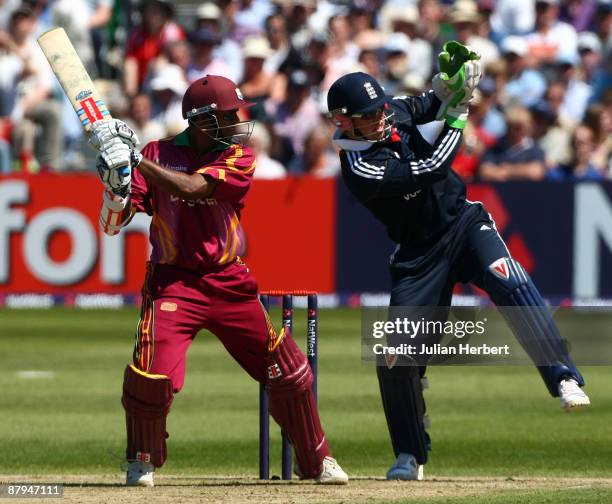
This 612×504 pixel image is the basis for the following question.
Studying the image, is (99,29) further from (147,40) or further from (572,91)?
(572,91)

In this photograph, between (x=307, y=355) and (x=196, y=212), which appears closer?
(x=196, y=212)

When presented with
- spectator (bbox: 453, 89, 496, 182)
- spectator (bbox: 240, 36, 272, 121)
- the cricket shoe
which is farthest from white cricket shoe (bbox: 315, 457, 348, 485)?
spectator (bbox: 240, 36, 272, 121)

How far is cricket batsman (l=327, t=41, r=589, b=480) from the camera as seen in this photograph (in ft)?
28.8

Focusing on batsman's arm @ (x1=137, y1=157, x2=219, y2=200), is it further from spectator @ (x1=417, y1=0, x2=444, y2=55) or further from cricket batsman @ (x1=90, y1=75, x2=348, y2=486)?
spectator @ (x1=417, y1=0, x2=444, y2=55)

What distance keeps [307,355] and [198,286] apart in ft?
2.96

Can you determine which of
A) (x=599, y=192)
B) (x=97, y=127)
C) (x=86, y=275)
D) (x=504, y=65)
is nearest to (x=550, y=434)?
(x=97, y=127)

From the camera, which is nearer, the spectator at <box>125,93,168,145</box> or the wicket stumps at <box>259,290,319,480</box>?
the wicket stumps at <box>259,290,319,480</box>

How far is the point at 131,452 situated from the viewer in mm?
8477

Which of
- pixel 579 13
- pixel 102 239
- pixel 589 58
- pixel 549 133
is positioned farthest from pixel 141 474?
pixel 579 13

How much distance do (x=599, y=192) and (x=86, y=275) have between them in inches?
229

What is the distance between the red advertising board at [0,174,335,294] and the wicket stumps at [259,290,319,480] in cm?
900

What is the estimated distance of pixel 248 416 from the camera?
1208cm

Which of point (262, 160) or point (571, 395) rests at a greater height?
point (262, 160)

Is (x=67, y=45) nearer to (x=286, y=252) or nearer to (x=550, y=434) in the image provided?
(x=550, y=434)
